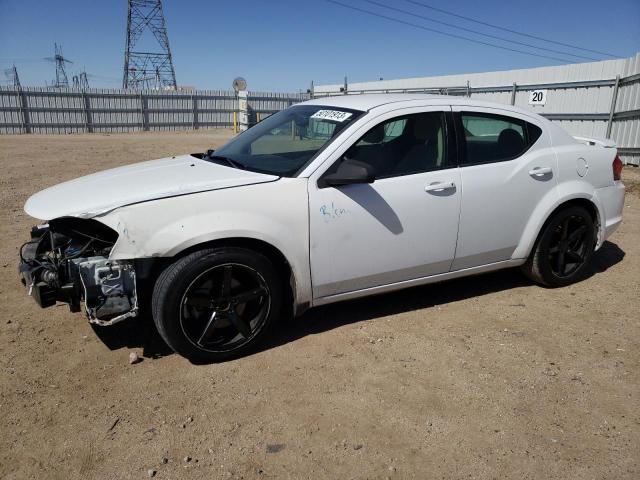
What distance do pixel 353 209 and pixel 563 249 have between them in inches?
89.3

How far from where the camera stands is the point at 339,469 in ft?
7.95

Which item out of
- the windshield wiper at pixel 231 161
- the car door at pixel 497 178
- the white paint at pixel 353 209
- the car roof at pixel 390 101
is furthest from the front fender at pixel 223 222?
the car door at pixel 497 178

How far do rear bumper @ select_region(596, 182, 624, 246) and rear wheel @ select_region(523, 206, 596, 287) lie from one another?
14 cm

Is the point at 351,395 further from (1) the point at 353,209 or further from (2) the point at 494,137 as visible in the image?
(2) the point at 494,137

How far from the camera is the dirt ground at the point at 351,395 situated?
8.13 ft

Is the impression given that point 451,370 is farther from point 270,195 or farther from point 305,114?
point 305,114

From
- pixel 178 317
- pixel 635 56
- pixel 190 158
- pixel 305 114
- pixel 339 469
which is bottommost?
pixel 339 469

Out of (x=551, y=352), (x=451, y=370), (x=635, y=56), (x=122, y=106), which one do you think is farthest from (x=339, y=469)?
(x=122, y=106)

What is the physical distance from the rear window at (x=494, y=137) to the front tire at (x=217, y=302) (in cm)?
183

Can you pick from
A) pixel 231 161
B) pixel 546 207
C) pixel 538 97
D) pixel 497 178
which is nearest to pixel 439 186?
pixel 497 178

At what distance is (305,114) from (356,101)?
424 mm

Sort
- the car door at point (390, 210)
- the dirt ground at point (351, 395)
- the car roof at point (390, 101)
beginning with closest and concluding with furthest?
the dirt ground at point (351, 395) → the car door at point (390, 210) → the car roof at point (390, 101)

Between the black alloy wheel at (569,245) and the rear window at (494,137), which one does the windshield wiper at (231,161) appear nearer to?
the rear window at (494,137)

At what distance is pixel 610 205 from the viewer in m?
4.65
